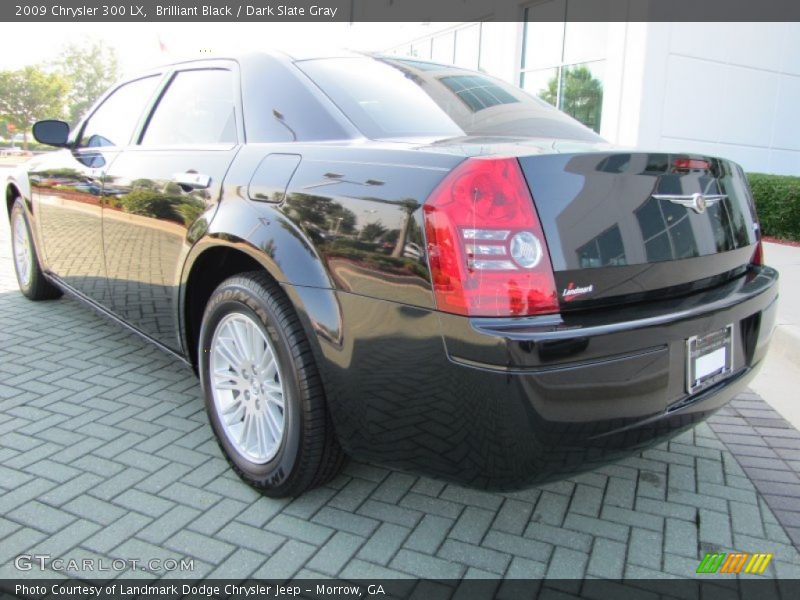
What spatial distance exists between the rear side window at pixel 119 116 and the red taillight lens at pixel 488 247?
2389 mm

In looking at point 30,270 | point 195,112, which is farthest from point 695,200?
point 30,270

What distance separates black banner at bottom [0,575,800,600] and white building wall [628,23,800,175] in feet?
26.7

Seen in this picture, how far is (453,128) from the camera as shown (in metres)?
2.36

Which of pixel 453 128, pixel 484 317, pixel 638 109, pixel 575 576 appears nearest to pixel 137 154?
pixel 453 128

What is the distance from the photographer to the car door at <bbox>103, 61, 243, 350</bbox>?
2.64 m

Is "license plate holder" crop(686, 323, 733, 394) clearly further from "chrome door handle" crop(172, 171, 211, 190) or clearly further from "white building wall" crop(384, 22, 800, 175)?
"white building wall" crop(384, 22, 800, 175)

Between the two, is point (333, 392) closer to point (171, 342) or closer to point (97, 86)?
point (171, 342)

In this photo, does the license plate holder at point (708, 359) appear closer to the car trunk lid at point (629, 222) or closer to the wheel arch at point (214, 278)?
the car trunk lid at point (629, 222)

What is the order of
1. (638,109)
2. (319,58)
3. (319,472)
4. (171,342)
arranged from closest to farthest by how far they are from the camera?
(319,472) → (319,58) → (171,342) → (638,109)

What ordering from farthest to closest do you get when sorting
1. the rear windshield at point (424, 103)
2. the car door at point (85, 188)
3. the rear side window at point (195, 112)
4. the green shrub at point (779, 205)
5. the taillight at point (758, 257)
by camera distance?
1. the green shrub at point (779, 205)
2. the car door at point (85, 188)
3. the rear side window at point (195, 112)
4. the taillight at point (758, 257)
5. the rear windshield at point (424, 103)

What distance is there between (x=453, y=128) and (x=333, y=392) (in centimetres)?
108

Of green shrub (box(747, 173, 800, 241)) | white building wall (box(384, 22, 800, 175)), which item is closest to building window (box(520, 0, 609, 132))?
white building wall (box(384, 22, 800, 175))

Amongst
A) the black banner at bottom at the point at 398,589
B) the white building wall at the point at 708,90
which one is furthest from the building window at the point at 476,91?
the white building wall at the point at 708,90

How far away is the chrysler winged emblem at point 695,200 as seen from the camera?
2.00 meters
